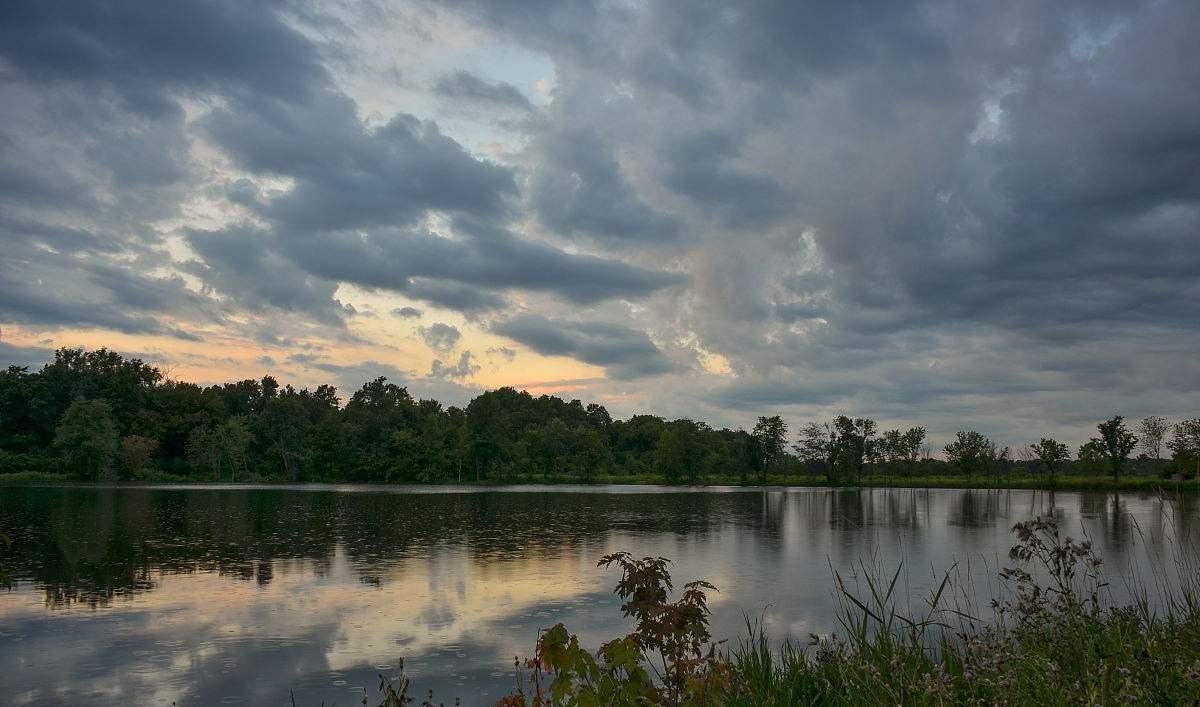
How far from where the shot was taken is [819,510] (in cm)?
6153

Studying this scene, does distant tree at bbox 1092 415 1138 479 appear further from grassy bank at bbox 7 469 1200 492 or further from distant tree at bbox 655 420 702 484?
distant tree at bbox 655 420 702 484

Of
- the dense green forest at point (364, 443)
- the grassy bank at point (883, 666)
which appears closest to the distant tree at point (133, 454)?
the dense green forest at point (364, 443)

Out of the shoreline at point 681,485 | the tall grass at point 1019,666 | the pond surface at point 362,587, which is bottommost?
the shoreline at point 681,485

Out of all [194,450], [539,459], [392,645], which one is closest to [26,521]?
[392,645]

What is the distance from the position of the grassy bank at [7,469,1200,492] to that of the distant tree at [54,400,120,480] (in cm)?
218

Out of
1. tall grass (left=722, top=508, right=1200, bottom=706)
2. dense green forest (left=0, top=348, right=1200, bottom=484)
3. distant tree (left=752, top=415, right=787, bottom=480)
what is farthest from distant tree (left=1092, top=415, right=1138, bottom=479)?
tall grass (left=722, top=508, right=1200, bottom=706)

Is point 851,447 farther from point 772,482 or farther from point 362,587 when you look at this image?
point 362,587

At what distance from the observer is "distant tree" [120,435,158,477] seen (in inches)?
3883

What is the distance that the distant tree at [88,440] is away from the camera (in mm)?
92938

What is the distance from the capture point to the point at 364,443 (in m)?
123

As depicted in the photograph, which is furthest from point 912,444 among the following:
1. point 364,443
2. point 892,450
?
point 364,443

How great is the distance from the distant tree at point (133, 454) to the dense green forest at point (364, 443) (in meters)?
0.19

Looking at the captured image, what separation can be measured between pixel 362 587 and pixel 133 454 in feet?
305

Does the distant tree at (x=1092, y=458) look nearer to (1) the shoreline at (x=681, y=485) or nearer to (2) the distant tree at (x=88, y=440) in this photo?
(1) the shoreline at (x=681, y=485)
